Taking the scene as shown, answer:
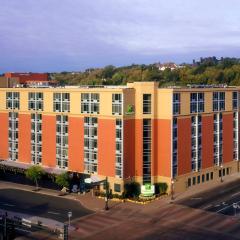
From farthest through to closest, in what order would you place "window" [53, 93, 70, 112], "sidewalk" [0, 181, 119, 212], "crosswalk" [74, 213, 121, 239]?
"window" [53, 93, 70, 112]
"sidewalk" [0, 181, 119, 212]
"crosswalk" [74, 213, 121, 239]

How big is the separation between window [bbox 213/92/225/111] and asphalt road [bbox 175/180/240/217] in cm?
1164

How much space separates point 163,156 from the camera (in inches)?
2502

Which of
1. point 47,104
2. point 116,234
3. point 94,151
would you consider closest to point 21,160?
point 47,104

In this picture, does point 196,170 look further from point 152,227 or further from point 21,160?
point 21,160

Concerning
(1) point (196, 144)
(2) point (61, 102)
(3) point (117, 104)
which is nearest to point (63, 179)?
(2) point (61, 102)

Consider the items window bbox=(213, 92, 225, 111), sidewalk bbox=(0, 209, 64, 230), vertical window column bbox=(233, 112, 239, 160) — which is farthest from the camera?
vertical window column bbox=(233, 112, 239, 160)

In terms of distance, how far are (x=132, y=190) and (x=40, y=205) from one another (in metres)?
11.7

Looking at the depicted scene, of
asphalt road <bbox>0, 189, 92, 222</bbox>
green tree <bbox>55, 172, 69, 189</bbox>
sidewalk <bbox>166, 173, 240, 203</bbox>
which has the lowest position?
asphalt road <bbox>0, 189, 92, 222</bbox>

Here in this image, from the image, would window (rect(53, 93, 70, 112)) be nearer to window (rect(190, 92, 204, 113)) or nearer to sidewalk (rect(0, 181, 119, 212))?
sidewalk (rect(0, 181, 119, 212))

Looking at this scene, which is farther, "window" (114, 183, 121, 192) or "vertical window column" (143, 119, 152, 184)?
"vertical window column" (143, 119, 152, 184)

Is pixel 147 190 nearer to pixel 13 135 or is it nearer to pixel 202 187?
pixel 202 187

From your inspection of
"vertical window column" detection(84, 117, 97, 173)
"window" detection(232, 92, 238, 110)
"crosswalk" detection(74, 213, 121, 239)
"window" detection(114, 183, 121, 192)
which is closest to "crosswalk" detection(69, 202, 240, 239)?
"crosswalk" detection(74, 213, 121, 239)

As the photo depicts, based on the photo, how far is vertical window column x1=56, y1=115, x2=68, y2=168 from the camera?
67.9 meters

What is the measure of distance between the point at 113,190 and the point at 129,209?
5.91 meters
